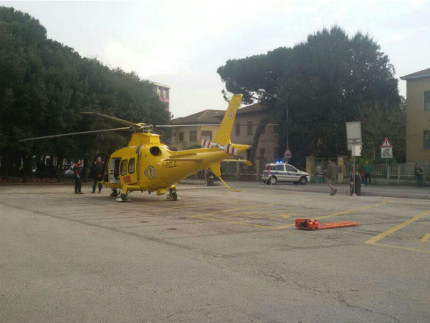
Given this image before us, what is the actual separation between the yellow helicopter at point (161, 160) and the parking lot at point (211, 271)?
4708 millimetres

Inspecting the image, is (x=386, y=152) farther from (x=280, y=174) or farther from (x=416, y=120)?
(x=416, y=120)

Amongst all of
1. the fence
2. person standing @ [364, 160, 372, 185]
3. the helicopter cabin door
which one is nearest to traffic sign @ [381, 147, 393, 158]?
the fence

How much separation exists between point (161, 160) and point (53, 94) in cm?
1594

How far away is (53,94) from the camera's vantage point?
Result: 29.3 metres

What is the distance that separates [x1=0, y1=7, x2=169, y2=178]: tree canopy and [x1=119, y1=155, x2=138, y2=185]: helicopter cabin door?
38.8ft

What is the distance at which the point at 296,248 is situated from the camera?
7.74m

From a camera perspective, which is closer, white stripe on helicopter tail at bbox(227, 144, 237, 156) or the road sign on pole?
white stripe on helicopter tail at bbox(227, 144, 237, 156)

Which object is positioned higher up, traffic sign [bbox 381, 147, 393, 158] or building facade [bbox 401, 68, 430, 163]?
building facade [bbox 401, 68, 430, 163]

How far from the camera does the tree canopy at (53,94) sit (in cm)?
2823

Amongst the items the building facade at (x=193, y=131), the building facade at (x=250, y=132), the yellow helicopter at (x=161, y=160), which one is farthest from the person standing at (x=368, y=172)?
the building facade at (x=193, y=131)

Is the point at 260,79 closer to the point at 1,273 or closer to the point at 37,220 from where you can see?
the point at 37,220

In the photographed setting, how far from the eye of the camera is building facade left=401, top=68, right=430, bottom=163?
3581 cm

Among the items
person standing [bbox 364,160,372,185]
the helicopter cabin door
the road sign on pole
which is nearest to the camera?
the helicopter cabin door

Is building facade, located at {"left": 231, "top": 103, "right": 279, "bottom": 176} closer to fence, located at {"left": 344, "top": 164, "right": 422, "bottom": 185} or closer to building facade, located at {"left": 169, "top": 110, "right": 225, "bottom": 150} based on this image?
building facade, located at {"left": 169, "top": 110, "right": 225, "bottom": 150}
